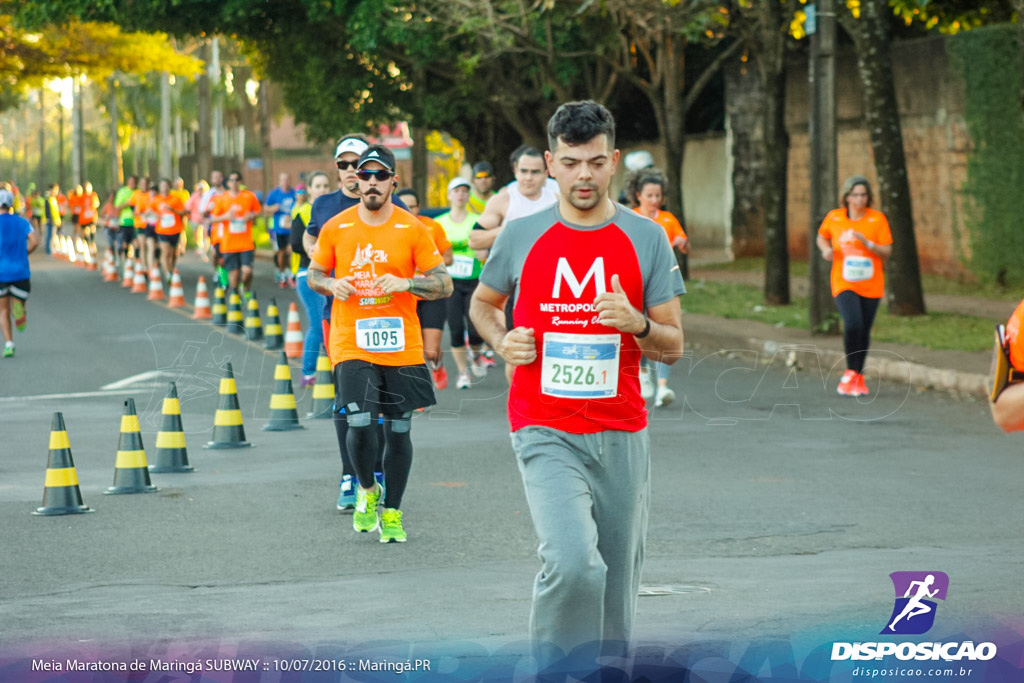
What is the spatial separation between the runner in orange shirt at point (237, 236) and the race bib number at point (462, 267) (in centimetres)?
862

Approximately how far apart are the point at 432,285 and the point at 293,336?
8.64m

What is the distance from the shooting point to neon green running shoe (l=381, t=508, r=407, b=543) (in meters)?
7.97

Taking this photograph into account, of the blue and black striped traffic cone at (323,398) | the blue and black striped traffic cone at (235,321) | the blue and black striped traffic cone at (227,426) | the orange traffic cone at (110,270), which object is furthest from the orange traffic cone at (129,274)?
the blue and black striped traffic cone at (227,426)

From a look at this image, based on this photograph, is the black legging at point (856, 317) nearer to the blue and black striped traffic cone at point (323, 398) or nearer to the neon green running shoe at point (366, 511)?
the blue and black striped traffic cone at point (323, 398)

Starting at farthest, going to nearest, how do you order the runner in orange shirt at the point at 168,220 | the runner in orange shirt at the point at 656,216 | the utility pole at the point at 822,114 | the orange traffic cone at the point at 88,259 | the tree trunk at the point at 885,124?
the orange traffic cone at the point at 88,259
the runner in orange shirt at the point at 168,220
the tree trunk at the point at 885,124
the utility pole at the point at 822,114
the runner in orange shirt at the point at 656,216

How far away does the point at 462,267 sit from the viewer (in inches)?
567

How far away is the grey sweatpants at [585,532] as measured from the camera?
461 cm

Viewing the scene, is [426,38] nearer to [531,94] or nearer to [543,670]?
[531,94]

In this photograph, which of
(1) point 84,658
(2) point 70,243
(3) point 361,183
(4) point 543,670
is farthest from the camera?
(2) point 70,243

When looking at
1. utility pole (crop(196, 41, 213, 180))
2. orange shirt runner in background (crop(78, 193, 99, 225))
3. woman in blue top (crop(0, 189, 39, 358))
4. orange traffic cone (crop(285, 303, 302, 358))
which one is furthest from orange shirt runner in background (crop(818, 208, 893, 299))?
utility pole (crop(196, 41, 213, 180))

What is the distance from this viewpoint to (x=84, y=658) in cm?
569

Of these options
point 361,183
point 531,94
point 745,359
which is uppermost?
point 531,94

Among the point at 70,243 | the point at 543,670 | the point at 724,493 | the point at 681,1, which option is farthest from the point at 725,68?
the point at 543,670

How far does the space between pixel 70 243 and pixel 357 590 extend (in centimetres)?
3944
